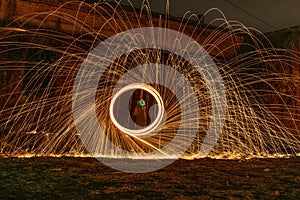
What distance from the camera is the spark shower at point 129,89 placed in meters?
10.4

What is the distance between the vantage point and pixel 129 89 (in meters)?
12.8

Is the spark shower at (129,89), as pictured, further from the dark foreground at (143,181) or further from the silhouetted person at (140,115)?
the dark foreground at (143,181)

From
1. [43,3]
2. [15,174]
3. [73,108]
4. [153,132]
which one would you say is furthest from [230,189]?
[43,3]

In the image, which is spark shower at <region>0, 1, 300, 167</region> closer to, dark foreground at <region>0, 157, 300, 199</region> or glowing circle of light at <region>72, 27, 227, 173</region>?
glowing circle of light at <region>72, 27, 227, 173</region>

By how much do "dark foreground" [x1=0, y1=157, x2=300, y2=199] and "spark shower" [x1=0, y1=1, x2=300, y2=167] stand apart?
1741 millimetres

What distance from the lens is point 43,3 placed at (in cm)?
1135

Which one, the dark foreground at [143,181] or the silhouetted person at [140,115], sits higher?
the silhouetted person at [140,115]

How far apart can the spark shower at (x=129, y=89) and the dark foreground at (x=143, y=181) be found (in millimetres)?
1741

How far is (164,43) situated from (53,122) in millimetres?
5090

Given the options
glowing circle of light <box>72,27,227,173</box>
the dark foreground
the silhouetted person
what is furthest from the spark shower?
the dark foreground

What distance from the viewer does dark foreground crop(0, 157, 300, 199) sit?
5.08m

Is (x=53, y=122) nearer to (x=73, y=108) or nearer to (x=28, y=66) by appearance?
(x=73, y=108)

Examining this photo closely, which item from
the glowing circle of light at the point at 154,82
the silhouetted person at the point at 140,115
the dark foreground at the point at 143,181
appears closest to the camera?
the dark foreground at the point at 143,181

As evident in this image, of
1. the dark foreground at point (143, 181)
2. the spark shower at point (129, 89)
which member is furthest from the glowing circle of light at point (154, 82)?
the dark foreground at point (143, 181)
